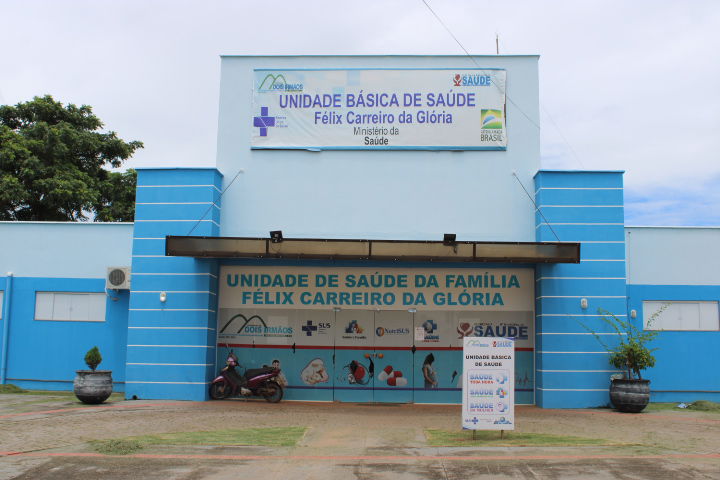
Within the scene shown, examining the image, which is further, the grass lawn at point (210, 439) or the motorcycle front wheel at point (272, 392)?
the motorcycle front wheel at point (272, 392)

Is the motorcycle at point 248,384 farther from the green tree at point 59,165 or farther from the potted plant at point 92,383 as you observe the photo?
the green tree at point 59,165

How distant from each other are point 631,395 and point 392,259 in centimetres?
633

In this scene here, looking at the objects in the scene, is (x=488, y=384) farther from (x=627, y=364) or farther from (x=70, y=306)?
(x=70, y=306)

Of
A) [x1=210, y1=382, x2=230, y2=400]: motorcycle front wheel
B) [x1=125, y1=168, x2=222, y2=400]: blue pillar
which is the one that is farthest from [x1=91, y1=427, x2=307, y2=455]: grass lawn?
[x1=125, y1=168, x2=222, y2=400]: blue pillar

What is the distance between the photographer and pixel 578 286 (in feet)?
56.6

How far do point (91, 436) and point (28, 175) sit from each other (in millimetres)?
22494

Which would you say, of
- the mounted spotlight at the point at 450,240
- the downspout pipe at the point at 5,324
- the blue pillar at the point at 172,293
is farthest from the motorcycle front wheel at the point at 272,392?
the downspout pipe at the point at 5,324

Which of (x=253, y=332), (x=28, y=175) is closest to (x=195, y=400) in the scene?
(x=253, y=332)

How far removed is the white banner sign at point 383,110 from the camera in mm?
18219

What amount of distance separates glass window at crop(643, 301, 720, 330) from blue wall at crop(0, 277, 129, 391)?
1455 centimetres

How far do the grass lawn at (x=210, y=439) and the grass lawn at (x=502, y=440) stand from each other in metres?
2.42

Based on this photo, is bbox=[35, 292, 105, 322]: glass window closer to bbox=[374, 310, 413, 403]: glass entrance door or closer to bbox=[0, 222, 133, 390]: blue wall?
bbox=[0, 222, 133, 390]: blue wall

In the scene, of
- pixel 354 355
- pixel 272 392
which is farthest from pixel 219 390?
pixel 354 355

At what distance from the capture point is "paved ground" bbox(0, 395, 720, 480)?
9.39m
